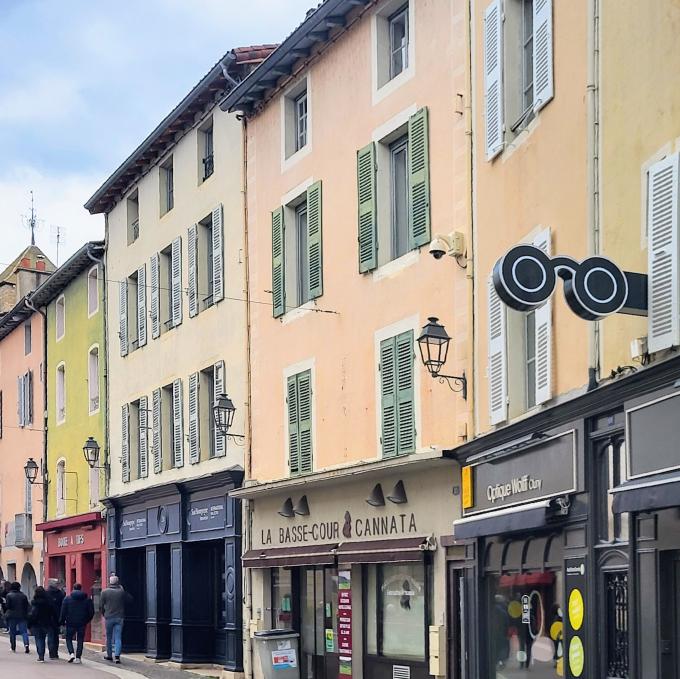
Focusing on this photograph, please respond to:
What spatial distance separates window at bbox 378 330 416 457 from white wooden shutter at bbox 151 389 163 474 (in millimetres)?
9717

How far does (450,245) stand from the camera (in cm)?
1595

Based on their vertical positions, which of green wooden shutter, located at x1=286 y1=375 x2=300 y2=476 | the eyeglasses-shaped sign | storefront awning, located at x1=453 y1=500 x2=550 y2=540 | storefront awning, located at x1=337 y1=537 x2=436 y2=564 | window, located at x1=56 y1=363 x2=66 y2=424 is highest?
window, located at x1=56 y1=363 x2=66 y2=424

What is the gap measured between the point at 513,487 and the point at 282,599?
8430mm

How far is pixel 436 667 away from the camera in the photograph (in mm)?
16375

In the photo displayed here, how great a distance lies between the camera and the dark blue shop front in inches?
910

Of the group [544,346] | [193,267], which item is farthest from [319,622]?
[544,346]

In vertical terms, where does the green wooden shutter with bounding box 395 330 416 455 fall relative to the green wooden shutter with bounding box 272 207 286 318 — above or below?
below

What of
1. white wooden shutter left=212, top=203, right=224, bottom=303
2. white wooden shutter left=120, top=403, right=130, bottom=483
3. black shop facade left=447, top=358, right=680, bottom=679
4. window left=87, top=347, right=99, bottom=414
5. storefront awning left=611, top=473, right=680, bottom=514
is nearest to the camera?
storefront awning left=611, top=473, right=680, bottom=514

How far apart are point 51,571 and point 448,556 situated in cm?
2099

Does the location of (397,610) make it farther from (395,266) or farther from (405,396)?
(395,266)

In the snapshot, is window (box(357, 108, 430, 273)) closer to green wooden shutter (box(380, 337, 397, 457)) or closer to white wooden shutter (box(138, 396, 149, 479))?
green wooden shutter (box(380, 337, 397, 457))

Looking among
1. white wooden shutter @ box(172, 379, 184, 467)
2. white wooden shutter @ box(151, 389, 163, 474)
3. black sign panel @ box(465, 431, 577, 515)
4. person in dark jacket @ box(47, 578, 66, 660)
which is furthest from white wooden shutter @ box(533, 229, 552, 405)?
person in dark jacket @ box(47, 578, 66, 660)

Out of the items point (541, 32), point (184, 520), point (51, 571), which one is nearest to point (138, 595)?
point (184, 520)

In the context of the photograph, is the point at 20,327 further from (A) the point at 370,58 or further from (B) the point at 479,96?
(B) the point at 479,96
